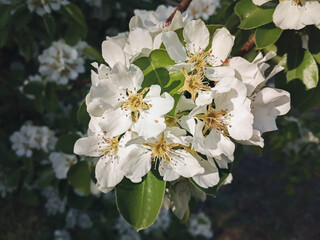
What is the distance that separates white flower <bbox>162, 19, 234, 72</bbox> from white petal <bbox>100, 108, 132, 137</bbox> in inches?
6.4

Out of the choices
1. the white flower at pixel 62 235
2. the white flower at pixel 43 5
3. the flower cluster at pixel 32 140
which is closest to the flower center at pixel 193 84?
the white flower at pixel 43 5

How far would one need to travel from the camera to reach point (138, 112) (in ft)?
2.89

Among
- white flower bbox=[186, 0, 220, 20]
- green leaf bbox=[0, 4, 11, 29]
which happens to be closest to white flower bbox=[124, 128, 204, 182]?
white flower bbox=[186, 0, 220, 20]

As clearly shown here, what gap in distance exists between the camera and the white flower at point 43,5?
1.88 metres

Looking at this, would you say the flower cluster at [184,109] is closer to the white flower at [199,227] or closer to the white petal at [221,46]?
the white petal at [221,46]

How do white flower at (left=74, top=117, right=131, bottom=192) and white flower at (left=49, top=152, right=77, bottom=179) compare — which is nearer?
white flower at (left=74, top=117, right=131, bottom=192)

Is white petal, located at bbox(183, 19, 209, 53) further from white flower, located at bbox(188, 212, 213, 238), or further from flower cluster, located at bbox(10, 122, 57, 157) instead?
white flower, located at bbox(188, 212, 213, 238)

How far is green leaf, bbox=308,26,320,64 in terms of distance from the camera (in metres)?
1.15

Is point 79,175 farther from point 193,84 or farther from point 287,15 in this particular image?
point 287,15

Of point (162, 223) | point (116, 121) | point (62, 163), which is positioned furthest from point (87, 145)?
point (162, 223)

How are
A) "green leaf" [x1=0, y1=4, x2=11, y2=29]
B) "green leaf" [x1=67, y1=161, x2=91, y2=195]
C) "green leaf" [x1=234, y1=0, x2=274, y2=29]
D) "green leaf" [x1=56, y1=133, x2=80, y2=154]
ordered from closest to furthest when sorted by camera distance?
"green leaf" [x1=234, y1=0, x2=274, y2=29] < "green leaf" [x1=67, y1=161, x2=91, y2=195] < "green leaf" [x1=56, y1=133, x2=80, y2=154] < "green leaf" [x1=0, y1=4, x2=11, y2=29]

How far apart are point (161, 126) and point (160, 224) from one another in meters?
2.26

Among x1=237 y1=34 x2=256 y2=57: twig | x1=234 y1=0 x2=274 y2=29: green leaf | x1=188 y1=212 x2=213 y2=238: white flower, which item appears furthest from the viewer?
x1=188 y1=212 x2=213 y2=238: white flower

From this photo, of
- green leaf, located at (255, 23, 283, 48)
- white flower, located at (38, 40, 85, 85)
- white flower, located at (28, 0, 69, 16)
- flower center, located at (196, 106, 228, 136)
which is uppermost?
green leaf, located at (255, 23, 283, 48)
